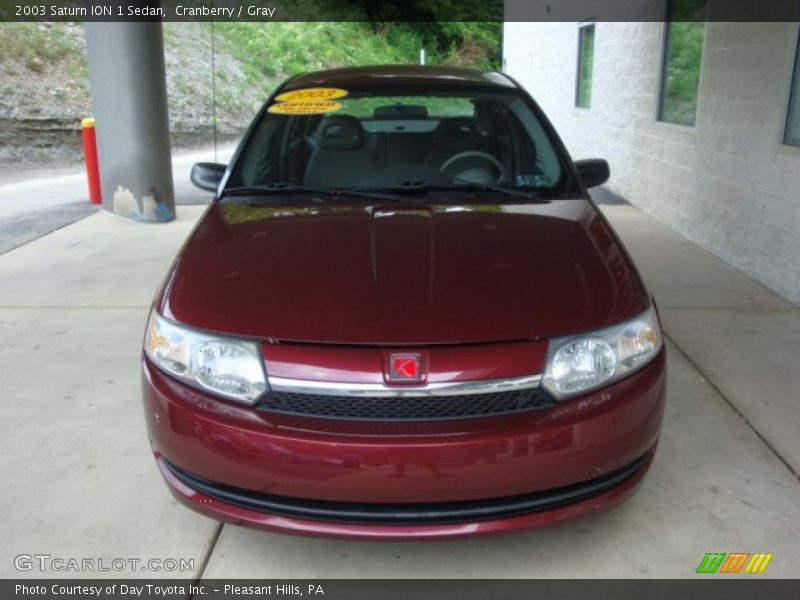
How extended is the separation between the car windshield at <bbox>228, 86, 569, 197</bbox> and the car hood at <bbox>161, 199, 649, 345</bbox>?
0.32 m

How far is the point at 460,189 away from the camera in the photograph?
10.7ft

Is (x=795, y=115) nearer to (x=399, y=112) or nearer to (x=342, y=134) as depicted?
(x=399, y=112)

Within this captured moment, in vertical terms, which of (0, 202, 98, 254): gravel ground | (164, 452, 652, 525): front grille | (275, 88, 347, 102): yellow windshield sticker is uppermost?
(275, 88, 347, 102): yellow windshield sticker

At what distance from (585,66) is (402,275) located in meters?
10.6

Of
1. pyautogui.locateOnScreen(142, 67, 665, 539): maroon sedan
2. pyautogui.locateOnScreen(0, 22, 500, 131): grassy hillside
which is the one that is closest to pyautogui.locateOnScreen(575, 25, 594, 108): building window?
pyautogui.locateOnScreen(0, 22, 500, 131): grassy hillside

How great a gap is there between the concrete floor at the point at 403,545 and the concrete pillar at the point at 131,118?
8.47 ft

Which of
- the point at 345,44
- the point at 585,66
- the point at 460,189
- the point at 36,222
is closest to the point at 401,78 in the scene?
the point at 460,189

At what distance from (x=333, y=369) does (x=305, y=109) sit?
1.84m

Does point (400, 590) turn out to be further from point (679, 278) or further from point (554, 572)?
point (679, 278)

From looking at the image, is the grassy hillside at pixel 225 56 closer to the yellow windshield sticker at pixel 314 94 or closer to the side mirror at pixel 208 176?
the side mirror at pixel 208 176

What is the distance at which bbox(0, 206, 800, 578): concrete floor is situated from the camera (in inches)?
100

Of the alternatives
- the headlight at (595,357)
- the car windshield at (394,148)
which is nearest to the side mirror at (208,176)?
the car windshield at (394,148)

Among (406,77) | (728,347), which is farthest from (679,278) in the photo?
(406,77)

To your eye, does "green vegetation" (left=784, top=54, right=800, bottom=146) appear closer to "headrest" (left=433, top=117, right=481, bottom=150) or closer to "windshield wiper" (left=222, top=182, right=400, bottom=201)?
"headrest" (left=433, top=117, right=481, bottom=150)
